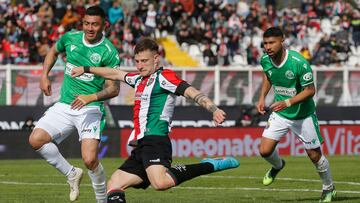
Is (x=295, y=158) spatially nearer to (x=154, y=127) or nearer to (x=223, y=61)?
(x=223, y=61)

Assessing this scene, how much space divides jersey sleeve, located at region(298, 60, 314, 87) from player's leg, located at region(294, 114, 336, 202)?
2.65 ft

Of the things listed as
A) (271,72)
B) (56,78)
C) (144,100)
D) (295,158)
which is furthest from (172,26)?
(144,100)

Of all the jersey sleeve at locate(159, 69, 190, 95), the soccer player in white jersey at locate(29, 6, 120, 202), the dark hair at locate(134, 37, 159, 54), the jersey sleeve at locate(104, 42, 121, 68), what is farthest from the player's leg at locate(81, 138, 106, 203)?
the dark hair at locate(134, 37, 159, 54)

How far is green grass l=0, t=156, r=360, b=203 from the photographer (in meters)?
14.7

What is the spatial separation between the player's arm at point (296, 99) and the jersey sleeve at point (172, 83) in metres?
2.59

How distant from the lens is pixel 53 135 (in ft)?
45.1

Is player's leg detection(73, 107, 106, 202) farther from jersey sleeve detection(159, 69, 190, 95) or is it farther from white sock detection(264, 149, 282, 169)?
white sock detection(264, 149, 282, 169)

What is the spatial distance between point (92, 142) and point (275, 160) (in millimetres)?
3458

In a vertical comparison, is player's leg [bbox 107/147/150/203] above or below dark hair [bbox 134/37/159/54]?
Answer: below

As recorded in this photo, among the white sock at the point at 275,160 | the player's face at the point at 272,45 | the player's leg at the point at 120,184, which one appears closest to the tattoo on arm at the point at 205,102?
the player's leg at the point at 120,184

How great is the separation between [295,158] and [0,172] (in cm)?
909

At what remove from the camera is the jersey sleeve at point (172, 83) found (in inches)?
439

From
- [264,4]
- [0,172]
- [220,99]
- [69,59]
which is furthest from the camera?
[264,4]

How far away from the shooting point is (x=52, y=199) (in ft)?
47.7
